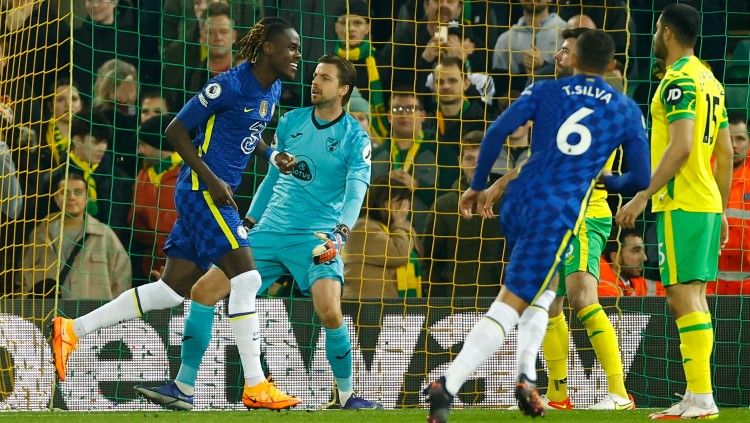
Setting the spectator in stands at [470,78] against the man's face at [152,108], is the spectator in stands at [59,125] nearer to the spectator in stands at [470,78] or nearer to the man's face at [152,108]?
the man's face at [152,108]

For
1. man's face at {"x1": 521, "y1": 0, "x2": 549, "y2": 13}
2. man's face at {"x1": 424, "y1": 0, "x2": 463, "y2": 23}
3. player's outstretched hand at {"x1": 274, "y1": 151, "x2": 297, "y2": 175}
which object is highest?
man's face at {"x1": 521, "y1": 0, "x2": 549, "y2": 13}

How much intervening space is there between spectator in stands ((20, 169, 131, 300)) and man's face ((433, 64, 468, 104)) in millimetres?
2891

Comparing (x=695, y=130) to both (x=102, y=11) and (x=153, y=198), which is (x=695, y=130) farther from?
(x=102, y=11)

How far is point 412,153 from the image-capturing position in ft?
34.8

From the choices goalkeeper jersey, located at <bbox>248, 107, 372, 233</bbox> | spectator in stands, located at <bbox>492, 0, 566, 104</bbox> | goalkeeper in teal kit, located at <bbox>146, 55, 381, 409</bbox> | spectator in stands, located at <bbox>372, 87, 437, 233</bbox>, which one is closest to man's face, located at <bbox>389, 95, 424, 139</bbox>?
spectator in stands, located at <bbox>372, 87, 437, 233</bbox>

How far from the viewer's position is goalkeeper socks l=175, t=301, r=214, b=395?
25.4 ft

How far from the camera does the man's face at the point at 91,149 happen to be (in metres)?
10.4

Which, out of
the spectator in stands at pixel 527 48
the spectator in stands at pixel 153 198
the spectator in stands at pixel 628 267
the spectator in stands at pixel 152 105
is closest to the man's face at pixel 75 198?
the spectator in stands at pixel 153 198

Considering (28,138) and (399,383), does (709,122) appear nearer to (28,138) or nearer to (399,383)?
(399,383)

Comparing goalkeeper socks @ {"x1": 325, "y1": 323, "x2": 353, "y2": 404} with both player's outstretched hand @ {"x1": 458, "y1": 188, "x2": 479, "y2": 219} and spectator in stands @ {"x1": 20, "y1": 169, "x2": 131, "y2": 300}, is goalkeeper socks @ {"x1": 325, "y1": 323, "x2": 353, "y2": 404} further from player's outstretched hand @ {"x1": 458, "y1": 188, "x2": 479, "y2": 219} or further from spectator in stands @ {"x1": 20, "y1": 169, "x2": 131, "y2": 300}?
spectator in stands @ {"x1": 20, "y1": 169, "x2": 131, "y2": 300}

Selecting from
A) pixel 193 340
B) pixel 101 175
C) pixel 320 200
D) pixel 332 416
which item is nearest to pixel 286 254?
pixel 320 200

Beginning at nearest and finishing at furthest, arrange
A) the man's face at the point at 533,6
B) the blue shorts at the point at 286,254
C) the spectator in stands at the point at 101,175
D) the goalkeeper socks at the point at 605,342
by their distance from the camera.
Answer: the goalkeeper socks at the point at 605,342 < the blue shorts at the point at 286,254 < the spectator in stands at the point at 101,175 < the man's face at the point at 533,6

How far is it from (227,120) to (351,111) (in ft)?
10.2

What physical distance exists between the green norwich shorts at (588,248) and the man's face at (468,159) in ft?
7.44
